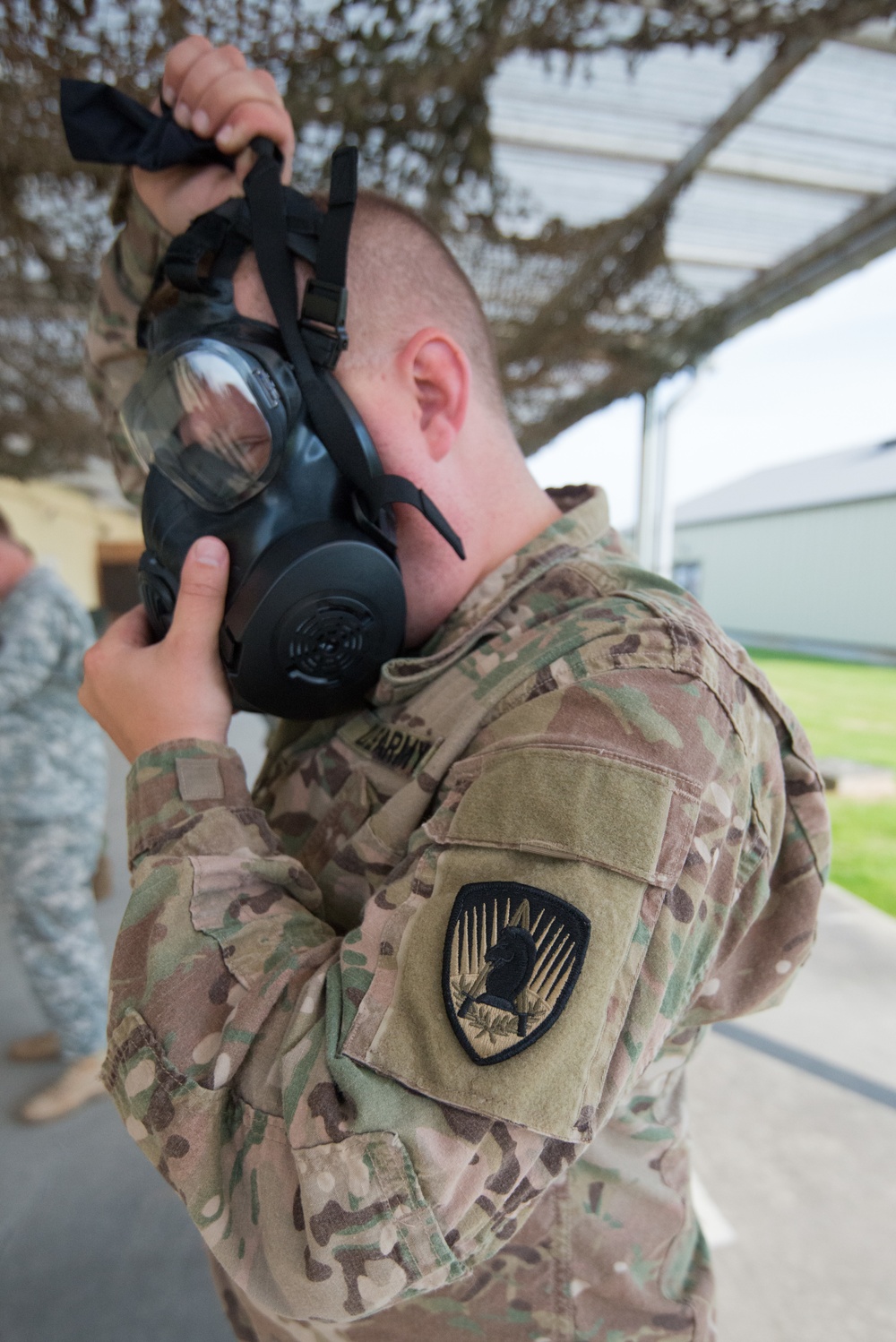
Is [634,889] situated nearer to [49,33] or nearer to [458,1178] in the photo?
[458,1178]

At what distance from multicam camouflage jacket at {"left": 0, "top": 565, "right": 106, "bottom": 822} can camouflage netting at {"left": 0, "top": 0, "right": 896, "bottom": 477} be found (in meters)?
1.33

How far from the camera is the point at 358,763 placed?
859 millimetres

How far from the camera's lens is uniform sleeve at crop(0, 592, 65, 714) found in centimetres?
243

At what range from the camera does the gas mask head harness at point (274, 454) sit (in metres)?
0.78

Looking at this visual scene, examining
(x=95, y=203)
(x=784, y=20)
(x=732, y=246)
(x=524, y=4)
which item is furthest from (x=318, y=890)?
(x=732, y=246)

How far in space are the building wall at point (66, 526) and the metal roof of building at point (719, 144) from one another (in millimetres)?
8029

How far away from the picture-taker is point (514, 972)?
0.54 meters

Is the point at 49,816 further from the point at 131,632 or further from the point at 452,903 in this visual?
the point at 452,903

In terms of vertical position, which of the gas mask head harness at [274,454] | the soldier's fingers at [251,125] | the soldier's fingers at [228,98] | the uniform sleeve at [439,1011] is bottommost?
the uniform sleeve at [439,1011]

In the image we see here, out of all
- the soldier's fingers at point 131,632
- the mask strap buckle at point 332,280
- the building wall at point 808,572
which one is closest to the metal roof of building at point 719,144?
the mask strap buckle at point 332,280

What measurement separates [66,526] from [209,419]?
1325 cm

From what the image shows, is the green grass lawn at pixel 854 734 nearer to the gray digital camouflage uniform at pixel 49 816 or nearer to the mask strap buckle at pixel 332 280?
the mask strap buckle at pixel 332 280

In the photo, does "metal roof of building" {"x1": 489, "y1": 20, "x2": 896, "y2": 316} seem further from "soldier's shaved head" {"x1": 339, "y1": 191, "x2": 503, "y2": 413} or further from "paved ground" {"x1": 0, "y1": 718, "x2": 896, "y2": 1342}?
"paved ground" {"x1": 0, "y1": 718, "x2": 896, "y2": 1342}

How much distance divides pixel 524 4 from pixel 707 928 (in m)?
2.19
